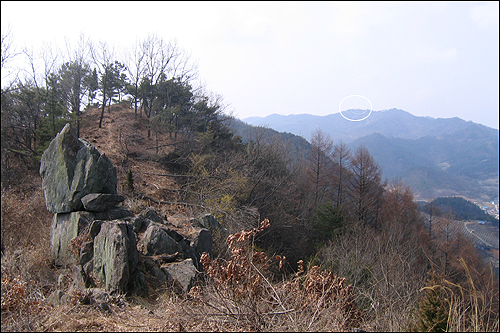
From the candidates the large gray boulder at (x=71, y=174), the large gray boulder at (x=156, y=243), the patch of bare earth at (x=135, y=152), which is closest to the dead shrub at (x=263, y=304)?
the large gray boulder at (x=156, y=243)

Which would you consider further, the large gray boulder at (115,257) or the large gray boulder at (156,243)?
the large gray boulder at (156,243)

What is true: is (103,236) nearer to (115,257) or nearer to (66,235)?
(115,257)

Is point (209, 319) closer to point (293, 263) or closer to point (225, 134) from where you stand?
point (293, 263)

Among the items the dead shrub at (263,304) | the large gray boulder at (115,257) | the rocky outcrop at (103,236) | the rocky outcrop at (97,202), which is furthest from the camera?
the rocky outcrop at (97,202)

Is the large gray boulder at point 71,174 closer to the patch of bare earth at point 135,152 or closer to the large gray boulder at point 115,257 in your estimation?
the large gray boulder at point 115,257

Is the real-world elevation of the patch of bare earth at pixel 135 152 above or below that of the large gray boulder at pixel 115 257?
above

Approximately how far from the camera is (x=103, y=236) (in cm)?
640

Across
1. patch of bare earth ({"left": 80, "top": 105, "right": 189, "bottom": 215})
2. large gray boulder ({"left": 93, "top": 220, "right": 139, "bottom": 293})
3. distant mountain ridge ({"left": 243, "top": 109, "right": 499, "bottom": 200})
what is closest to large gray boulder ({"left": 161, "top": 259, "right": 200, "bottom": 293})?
large gray boulder ({"left": 93, "top": 220, "right": 139, "bottom": 293})

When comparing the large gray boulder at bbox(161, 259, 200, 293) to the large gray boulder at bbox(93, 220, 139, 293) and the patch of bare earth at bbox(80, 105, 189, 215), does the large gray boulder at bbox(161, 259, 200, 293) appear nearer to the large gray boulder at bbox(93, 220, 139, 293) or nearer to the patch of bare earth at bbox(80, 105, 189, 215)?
the large gray boulder at bbox(93, 220, 139, 293)

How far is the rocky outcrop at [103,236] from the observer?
19.8 feet

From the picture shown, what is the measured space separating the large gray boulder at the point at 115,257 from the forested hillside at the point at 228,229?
548mm

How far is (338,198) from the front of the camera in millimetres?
28703

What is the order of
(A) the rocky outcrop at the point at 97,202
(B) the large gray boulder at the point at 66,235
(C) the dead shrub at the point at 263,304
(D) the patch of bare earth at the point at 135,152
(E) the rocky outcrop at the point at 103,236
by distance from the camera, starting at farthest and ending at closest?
(D) the patch of bare earth at the point at 135,152 < (A) the rocky outcrop at the point at 97,202 < (B) the large gray boulder at the point at 66,235 < (E) the rocky outcrop at the point at 103,236 < (C) the dead shrub at the point at 263,304

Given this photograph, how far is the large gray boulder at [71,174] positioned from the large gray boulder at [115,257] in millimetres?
1998
